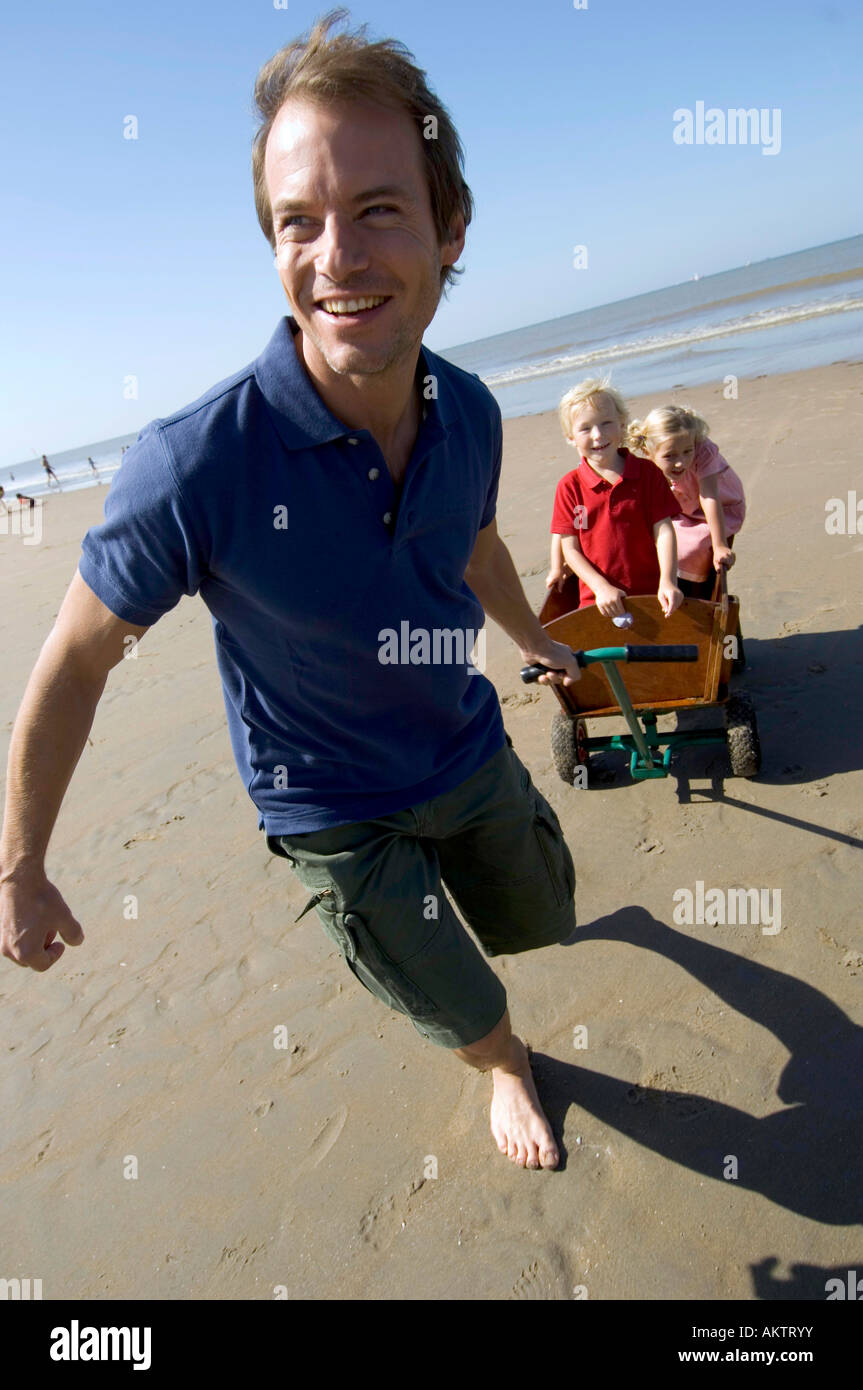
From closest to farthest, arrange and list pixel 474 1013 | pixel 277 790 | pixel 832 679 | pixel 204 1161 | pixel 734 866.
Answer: pixel 277 790, pixel 474 1013, pixel 204 1161, pixel 734 866, pixel 832 679

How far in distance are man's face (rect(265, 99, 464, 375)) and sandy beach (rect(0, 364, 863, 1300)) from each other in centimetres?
197

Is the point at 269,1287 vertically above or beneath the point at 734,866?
beneath

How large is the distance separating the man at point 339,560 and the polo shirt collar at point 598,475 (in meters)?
2.03

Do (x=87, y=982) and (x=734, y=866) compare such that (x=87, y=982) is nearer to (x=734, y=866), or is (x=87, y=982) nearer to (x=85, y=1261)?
(x=85, y=1261)

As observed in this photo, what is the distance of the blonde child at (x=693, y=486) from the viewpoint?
4086 millimetres

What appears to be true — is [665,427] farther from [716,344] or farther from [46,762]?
[716,344]

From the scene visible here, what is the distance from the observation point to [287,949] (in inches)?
126

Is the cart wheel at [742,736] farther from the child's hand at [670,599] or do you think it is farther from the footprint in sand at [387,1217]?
the footprint in sand at [387,1217]

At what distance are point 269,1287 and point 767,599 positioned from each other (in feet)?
13.8

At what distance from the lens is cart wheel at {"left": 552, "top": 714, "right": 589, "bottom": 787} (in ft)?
12.1

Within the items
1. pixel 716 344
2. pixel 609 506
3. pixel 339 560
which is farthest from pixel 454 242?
pixel 716 344

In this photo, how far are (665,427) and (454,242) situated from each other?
7.87 ft

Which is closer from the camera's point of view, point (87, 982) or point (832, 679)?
point (87, 982)

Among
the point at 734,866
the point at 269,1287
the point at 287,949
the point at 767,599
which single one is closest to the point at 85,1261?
the point at 269,1287
